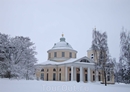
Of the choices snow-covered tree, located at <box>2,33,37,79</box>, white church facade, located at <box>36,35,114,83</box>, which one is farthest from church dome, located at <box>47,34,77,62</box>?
snow-covered tree, located at <box>2,33,37,79</box>

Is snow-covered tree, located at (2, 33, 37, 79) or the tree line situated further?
the tree line

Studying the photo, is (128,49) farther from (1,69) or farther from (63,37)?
(63,37)

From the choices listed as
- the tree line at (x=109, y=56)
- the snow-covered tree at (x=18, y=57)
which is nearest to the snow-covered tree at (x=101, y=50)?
the tree line at (x=109, y=56)

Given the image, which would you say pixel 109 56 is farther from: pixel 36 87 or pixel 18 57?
pixel 36 87

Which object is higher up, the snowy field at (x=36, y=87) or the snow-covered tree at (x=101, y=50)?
the snow-covered tree at (x=101, y=50)

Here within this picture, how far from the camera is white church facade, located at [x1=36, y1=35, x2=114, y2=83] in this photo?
33.5 metres

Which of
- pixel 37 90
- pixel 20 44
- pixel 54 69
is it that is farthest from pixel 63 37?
pixel 37 90

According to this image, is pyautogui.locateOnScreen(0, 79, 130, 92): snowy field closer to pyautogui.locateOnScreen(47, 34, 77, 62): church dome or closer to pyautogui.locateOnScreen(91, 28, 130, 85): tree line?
pyautogui.locateOnScreen(91, 28, 130, 85): tree line

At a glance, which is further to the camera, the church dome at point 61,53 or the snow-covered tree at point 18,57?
the church dome at point 61,53

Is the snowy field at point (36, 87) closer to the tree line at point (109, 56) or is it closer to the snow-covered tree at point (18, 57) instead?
the snow-covered tree at point (18, 57)

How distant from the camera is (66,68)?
112 ft

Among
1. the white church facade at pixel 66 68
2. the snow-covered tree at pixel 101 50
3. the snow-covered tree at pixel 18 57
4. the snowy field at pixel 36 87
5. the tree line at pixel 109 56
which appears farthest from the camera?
the white church facade at pixel 66 68

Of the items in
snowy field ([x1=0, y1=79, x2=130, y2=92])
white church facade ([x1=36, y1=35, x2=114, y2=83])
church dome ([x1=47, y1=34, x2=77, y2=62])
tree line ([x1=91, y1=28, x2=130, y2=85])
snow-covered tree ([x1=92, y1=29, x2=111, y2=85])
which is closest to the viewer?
snowy field ([x1=0, y1=79, x2=130, y2=92])

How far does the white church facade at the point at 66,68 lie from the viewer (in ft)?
110
